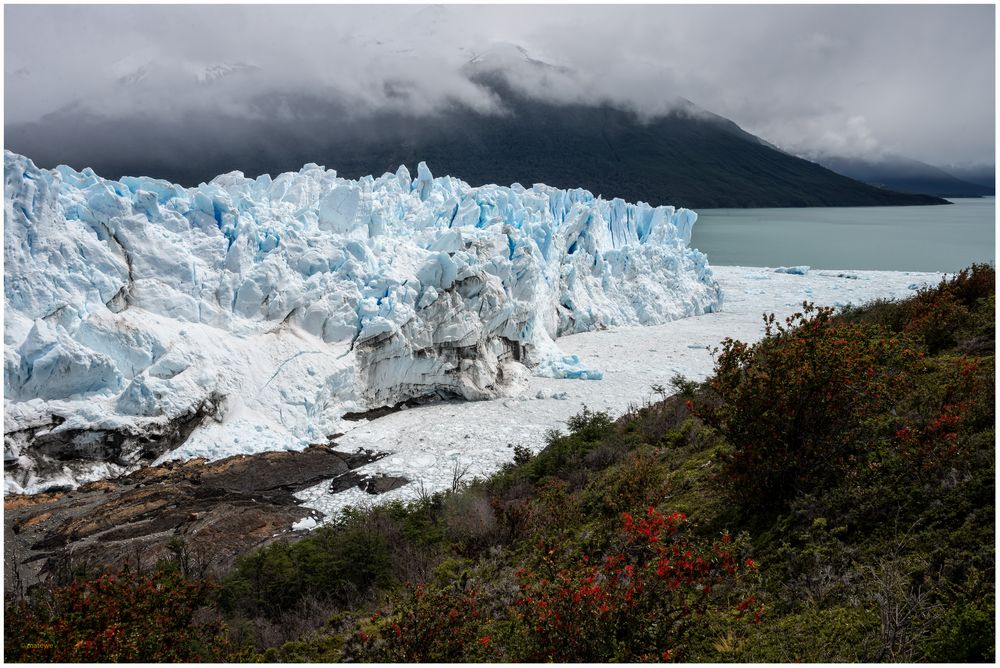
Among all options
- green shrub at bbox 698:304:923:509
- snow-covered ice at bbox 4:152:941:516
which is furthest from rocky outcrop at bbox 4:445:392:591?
green shrub at bbox 698:304:923:509

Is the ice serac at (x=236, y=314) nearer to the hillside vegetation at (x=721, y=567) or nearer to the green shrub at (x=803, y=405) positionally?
the hillside vegetation at (x=721, y=567)

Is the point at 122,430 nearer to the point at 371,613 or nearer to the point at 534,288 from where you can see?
the point at 371,613

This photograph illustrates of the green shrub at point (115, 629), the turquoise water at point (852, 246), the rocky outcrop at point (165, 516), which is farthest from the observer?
the turquoise water at point (852, 246)

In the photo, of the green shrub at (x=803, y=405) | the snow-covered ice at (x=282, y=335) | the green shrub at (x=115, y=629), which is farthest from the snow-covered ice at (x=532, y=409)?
the green shrub at (x=115, y=629)

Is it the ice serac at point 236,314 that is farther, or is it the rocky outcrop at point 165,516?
the ice serac at point 236,314

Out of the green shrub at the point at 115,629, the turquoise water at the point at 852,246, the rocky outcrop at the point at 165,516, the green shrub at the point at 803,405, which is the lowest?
the rocky outcrop at the point at 165,516

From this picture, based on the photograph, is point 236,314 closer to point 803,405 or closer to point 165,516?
point 165,516

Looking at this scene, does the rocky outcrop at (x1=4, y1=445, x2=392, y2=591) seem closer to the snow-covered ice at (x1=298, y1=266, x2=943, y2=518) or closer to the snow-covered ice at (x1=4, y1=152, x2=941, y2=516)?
the snow-covered ice at (x1=4, y1=152, x2=941, y2=516)

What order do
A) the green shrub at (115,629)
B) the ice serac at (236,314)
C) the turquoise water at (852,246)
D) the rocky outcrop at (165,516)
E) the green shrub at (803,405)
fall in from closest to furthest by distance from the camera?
the green shrub at (115,629)
the green shrub at (803,405)
the rocky outcrop at (165,516)
the ice serac at (236,314)
the turquoise water at (852,246)
